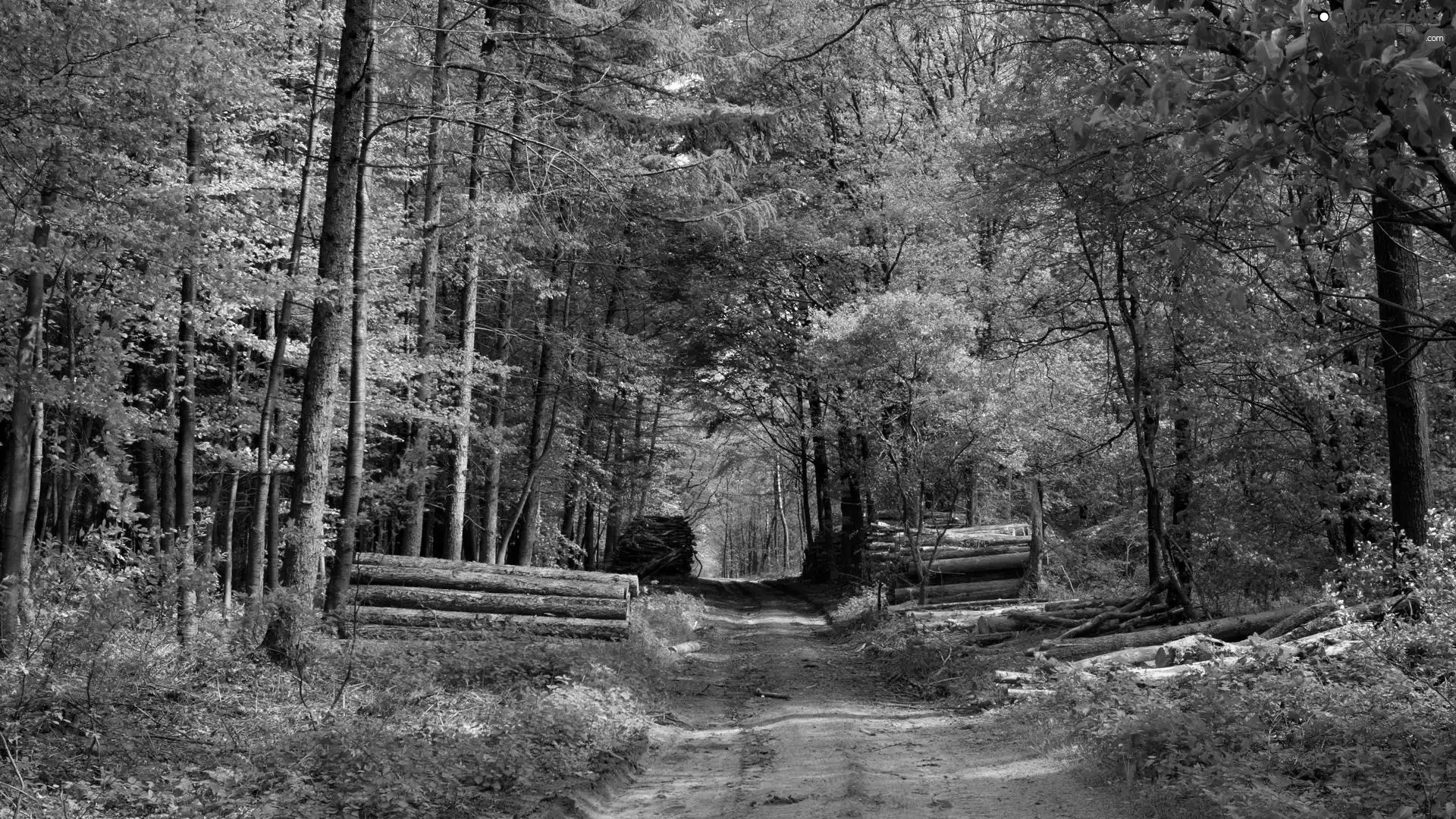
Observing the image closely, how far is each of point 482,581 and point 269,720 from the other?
5.85 m

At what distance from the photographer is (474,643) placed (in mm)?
11602

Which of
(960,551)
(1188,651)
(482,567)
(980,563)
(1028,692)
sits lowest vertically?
(1028,692)

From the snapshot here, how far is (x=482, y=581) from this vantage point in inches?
528

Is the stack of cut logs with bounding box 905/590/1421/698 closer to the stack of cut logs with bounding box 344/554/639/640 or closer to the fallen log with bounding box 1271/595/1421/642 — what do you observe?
the fallen log with bounding box 1271/595/1421/642

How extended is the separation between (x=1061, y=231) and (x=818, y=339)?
21.7ft

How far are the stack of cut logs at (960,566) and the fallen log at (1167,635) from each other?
748 centimetres

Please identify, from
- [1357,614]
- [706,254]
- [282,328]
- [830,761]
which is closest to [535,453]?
[282,328]

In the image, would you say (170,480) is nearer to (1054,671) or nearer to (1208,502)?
(1054,671)

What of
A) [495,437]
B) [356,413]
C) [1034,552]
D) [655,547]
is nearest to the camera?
[356,413]

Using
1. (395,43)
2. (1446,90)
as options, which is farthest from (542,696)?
(395,43)

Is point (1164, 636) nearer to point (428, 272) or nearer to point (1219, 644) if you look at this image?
point (1219, 644)

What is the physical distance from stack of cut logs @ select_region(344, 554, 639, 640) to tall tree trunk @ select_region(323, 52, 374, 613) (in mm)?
264

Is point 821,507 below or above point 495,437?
below

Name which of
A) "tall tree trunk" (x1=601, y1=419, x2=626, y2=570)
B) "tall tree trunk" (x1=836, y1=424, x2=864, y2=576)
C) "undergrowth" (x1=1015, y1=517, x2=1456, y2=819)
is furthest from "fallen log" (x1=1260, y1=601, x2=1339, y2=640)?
"tall tree trunk" (x1=601, y1=419, x2=626, y2=570)
